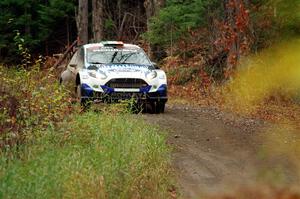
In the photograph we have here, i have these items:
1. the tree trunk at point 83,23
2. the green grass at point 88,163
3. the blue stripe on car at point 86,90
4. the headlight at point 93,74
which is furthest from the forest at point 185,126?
the tree trunk at point 83,23

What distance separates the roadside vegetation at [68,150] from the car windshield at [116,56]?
367 centimetres

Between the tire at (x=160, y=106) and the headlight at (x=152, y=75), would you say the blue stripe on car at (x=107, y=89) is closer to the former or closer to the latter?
the headlight at (x=152, y=75)

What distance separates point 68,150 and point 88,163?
77 centimetres

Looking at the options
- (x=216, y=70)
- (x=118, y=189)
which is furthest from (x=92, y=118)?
(x=216, y=70)

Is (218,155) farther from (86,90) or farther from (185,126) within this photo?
(86,90)

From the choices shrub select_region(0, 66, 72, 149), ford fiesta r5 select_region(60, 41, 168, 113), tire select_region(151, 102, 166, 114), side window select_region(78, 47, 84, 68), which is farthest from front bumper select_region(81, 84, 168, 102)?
shrub select_region(0, 66, 72, 149)

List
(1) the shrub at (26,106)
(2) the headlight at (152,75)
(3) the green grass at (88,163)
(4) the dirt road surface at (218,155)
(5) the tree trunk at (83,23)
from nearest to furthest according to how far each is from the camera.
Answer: (3) the green grass at (88,163) → (4) the dirt road surface at (218,155) → (1) the shrub at (26,106) → (2) the headlight at (152,75) → (5) the tree trunk at (83,23)

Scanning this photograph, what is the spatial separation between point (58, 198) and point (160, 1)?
21738mm

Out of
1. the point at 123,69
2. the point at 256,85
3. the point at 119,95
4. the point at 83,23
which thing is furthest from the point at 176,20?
the point at 83,23

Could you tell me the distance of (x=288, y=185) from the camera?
788cm

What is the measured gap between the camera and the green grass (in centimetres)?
628

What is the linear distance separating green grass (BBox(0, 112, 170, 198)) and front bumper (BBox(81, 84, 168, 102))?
350 centimetres

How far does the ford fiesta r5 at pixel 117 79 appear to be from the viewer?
13.5 meters

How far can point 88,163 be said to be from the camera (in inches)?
283
